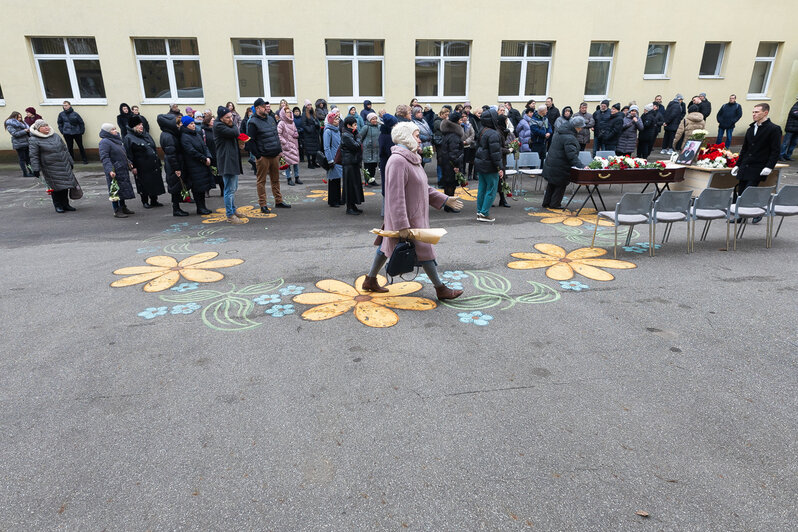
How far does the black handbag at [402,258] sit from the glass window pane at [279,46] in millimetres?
14145

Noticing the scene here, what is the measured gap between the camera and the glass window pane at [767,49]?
60.1 ft

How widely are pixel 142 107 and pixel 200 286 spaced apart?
13156 millimetres

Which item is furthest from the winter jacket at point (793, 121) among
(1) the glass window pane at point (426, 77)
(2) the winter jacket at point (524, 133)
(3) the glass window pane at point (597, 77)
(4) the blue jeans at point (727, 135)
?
(1) the glass window pane at point (426, 77)

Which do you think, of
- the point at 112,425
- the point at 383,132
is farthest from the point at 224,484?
the point at 383,132

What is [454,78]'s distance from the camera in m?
17.2

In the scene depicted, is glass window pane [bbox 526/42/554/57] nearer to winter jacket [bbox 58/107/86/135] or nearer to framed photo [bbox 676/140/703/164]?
framed photo [bbox 676/140/703/164]

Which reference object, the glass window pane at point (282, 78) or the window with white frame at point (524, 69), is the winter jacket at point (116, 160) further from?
the window with white frame at point (524, 69)

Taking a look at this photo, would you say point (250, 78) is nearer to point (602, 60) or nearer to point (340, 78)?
point (340, 78)

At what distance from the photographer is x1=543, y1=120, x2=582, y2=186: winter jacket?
27.3 ft

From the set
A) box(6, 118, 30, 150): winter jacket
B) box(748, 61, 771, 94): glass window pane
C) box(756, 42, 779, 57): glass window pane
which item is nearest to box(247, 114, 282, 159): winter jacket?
box(6, 118, 30, 150): winter jacket

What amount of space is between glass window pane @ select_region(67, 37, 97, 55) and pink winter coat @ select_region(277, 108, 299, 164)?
30.4 ft

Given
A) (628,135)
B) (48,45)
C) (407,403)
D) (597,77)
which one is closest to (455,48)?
(597,77)

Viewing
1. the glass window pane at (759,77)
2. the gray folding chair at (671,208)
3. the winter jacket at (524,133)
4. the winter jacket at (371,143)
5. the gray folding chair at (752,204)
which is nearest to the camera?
Result: the gray folding chair at (671,208)

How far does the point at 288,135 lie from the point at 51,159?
446 centimetres
